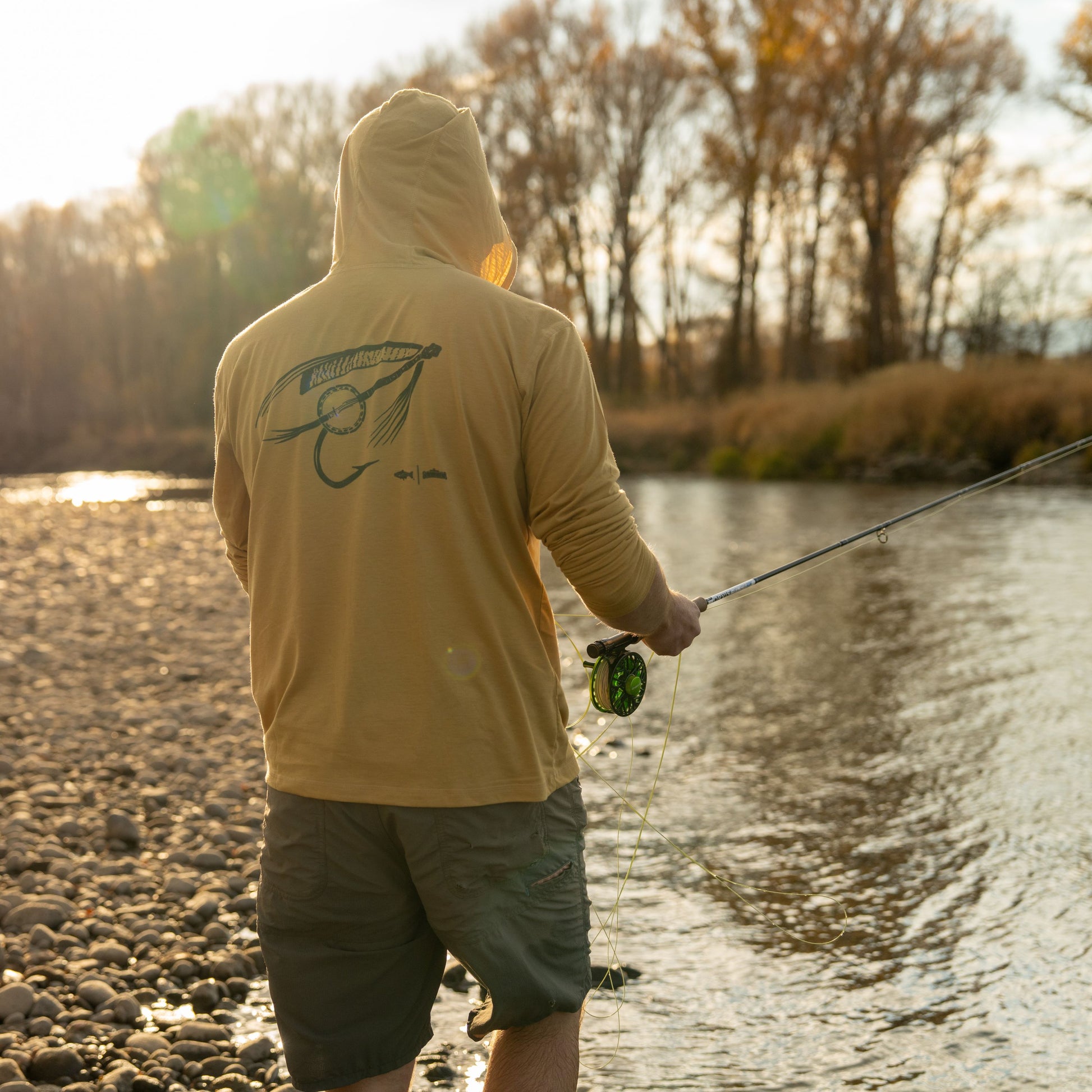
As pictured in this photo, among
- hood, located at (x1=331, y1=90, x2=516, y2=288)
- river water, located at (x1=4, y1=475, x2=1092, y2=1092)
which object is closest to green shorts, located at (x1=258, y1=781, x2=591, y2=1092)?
hood, located at (x1=331, y1=90, x2=516, y2=288)

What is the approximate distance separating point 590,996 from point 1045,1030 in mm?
1150

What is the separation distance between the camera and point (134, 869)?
13.1ft

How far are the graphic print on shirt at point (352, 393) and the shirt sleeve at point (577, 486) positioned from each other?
18cm

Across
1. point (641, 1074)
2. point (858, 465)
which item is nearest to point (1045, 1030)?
point (641, 1074)

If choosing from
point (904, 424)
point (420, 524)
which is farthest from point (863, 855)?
point (904, 424)

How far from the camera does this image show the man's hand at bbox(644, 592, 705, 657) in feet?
6.68

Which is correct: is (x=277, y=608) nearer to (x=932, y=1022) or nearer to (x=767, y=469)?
(x=932, y=1022)

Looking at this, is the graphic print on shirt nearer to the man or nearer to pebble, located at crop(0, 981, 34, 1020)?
the man

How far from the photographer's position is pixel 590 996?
3266 millimetres

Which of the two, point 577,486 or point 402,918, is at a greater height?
point 577,486

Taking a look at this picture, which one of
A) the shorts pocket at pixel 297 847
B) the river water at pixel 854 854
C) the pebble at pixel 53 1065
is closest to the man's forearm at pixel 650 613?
the shorts pocket at pixel 297 847

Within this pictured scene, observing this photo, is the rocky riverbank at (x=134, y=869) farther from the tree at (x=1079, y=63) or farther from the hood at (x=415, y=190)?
the tree at (x=1079, y=63)

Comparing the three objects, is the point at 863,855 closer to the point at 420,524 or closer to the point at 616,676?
the point at 616,676

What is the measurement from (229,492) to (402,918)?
788mm
